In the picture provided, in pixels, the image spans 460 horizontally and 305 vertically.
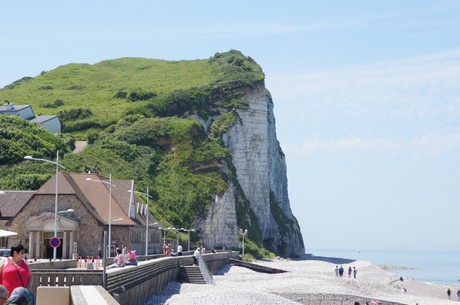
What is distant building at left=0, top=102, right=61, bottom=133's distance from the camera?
13275 cm

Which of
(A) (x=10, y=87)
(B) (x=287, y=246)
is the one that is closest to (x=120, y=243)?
(B) (x=287, y=246)

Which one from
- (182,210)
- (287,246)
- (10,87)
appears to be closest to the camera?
(182,210)

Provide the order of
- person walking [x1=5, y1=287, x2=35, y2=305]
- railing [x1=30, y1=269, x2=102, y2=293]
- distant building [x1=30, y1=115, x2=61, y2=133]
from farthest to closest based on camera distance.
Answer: distant building [x1=30, y1=115, x2=61, y2=133], railing [x1=30, y1=269, x2=102, y2=293], person walking [x1=5, y1=287, x2=35, y2=305]

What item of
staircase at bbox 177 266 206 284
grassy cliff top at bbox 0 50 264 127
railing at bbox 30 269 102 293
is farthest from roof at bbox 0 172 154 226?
grassy cliff top at bbox 0 50 264 127

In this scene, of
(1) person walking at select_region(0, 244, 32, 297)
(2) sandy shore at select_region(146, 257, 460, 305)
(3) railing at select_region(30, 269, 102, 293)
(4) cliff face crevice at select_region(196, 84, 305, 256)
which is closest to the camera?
(1) person walking at select_region(0, 244, 32, 297)

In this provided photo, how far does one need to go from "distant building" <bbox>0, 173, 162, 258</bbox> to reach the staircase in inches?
355

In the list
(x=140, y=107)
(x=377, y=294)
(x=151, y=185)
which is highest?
(x=140, y=107)

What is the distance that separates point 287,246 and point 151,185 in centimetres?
4091

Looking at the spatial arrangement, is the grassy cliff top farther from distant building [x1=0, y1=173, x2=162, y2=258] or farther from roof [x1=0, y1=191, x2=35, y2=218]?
distant building [x1=0, y1=173, x2=162, y2=258]

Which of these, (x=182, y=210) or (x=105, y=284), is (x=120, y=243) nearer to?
(x=182, y=210)

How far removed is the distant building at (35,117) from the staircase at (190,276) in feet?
256

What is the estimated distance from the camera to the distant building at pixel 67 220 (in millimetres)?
65312

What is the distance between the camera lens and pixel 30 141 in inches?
4326

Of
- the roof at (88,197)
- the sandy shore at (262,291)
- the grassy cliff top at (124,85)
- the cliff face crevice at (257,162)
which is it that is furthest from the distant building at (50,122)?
the roof at (88,197)
